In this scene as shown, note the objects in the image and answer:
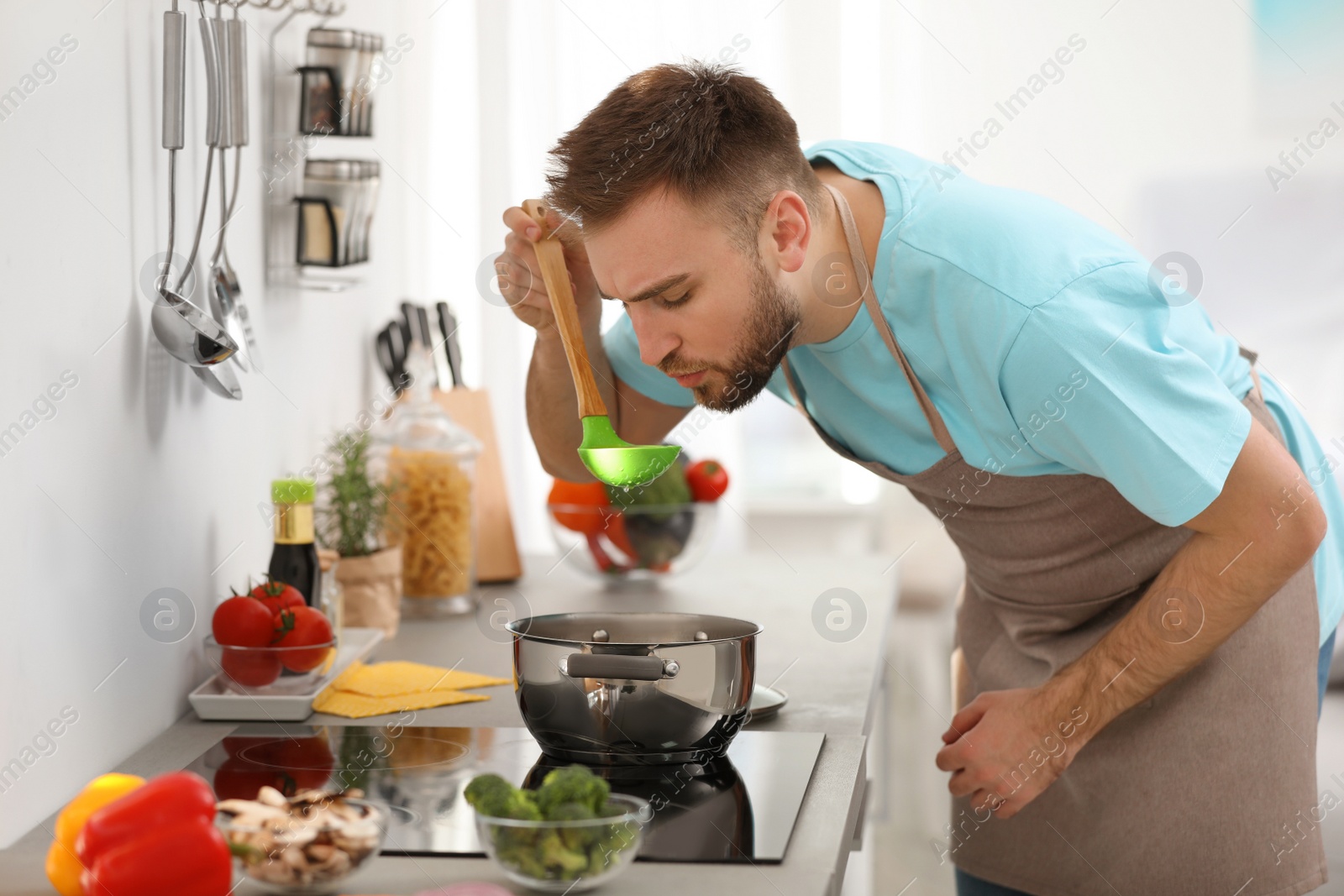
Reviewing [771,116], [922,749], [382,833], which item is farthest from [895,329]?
[922,749]

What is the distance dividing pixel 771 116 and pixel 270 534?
0.74 m

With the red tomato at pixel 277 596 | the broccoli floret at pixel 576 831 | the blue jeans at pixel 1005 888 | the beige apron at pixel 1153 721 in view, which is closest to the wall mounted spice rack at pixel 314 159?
the red tomato at pixel 277 596

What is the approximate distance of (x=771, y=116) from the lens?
111 centimetres

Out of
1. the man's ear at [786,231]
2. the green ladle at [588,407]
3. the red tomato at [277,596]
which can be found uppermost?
the man's ear at [786,231]

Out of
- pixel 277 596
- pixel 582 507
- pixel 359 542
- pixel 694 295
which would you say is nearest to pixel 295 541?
pixel 277 596

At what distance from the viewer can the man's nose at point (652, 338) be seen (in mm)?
1089

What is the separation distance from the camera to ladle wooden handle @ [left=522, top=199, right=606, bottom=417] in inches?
45.9

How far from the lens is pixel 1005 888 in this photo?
51.0 inches

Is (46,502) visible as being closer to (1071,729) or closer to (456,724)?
(456,724)

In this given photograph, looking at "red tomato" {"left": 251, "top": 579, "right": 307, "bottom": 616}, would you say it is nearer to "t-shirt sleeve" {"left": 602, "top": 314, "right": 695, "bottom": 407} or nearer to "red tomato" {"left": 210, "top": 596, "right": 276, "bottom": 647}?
"red tomato" {"left": 210, "top": 596, "right": 276, "bottom": 647}

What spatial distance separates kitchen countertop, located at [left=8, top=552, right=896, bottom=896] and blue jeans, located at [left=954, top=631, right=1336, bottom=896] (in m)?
0.24

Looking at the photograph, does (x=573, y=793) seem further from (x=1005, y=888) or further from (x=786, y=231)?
(x=1005, y=888)

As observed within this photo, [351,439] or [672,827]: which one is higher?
[351,439]

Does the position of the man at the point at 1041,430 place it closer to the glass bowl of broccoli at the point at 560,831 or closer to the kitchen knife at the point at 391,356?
the glass bowl of broccoli at the point at 560,831
